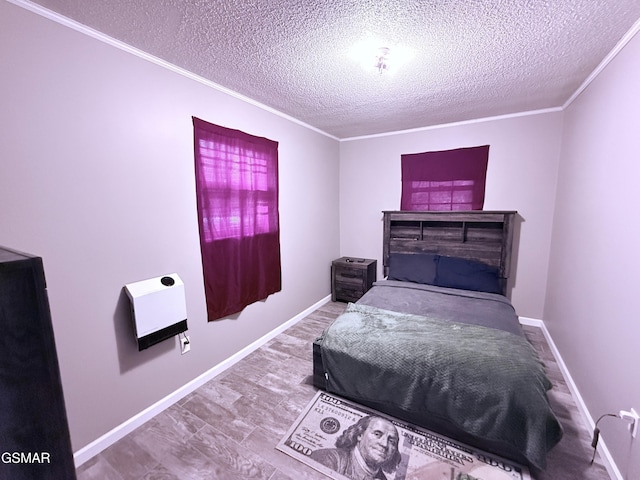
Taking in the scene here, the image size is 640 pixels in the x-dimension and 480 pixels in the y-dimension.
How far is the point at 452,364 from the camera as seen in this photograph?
160 cm

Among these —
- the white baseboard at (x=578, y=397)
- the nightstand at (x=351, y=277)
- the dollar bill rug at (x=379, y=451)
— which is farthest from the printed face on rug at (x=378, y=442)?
the nightstand at (x=351, y=277)

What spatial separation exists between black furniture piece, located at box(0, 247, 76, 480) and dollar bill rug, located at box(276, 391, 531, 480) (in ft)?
4.27

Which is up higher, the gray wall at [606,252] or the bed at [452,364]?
the gray wall at [606,252]

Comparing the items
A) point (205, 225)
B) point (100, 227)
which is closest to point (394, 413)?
point (205, 225)

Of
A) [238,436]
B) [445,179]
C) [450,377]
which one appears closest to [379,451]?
[450,377]

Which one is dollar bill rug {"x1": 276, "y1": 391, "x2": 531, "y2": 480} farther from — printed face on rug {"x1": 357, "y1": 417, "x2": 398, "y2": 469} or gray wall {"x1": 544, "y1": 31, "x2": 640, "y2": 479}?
gray wall {"x1": 544, "y1": 31, "x2": 640, "y2": 479}

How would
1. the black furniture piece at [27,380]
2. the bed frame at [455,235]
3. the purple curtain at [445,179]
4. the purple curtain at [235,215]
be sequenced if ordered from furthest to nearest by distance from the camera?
the purple curtain at [445,179], the bed frame at [455,235], the purple curtain at [235,215], the black furniture piece at [27,380]

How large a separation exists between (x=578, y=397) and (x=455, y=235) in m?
1.78

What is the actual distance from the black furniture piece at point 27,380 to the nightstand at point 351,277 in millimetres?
3235

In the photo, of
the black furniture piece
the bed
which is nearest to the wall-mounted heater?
the bed

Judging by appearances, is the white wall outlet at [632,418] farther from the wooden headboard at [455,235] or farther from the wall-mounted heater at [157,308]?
the wall-mounted heater at [157,308]

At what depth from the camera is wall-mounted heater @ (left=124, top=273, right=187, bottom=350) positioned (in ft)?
5.45

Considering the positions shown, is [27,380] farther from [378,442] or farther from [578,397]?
[578,397]

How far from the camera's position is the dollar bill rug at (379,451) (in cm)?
143
